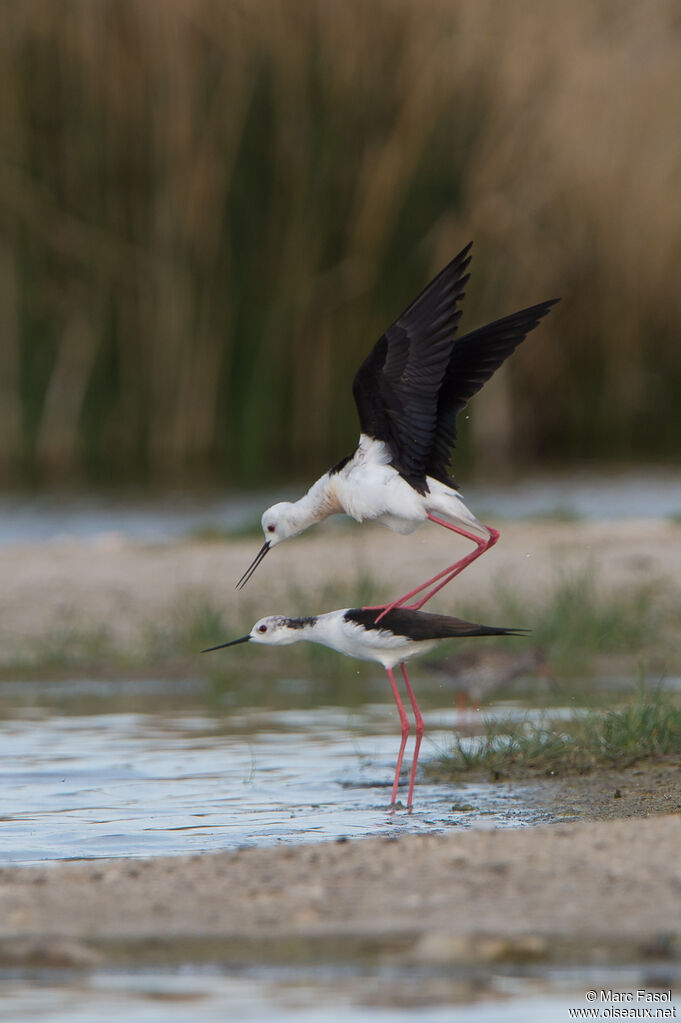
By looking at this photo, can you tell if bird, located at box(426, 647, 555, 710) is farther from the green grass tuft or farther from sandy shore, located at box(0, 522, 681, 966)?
sandy shore, located at box(0, 522, 681, 966)

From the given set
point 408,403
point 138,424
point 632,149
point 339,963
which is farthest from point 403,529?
point 632,149

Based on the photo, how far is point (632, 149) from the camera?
18719 mm

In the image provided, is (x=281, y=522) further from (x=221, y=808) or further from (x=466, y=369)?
(x=221, y=808)

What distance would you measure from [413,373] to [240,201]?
963cm

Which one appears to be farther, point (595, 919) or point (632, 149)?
point (632, 149)

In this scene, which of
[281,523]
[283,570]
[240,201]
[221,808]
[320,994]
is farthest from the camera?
A: [240,201]

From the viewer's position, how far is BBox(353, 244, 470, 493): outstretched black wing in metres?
6.14

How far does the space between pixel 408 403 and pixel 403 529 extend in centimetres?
44

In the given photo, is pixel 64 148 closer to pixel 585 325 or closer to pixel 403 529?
pixel 585 325

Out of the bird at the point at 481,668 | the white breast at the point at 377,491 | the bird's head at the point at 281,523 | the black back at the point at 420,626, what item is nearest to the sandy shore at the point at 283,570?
the bird at the point at 481,668

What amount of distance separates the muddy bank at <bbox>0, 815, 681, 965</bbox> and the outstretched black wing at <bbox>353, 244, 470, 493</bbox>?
6.64ft

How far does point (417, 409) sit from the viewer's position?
6.25 m

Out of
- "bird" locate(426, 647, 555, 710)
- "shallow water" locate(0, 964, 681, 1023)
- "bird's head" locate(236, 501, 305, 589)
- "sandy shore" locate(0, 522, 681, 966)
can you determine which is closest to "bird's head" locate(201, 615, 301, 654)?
"bird's head" locate(236, 501, 305, 589)

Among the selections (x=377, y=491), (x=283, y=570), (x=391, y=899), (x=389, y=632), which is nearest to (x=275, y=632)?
(x=389, y=632)
